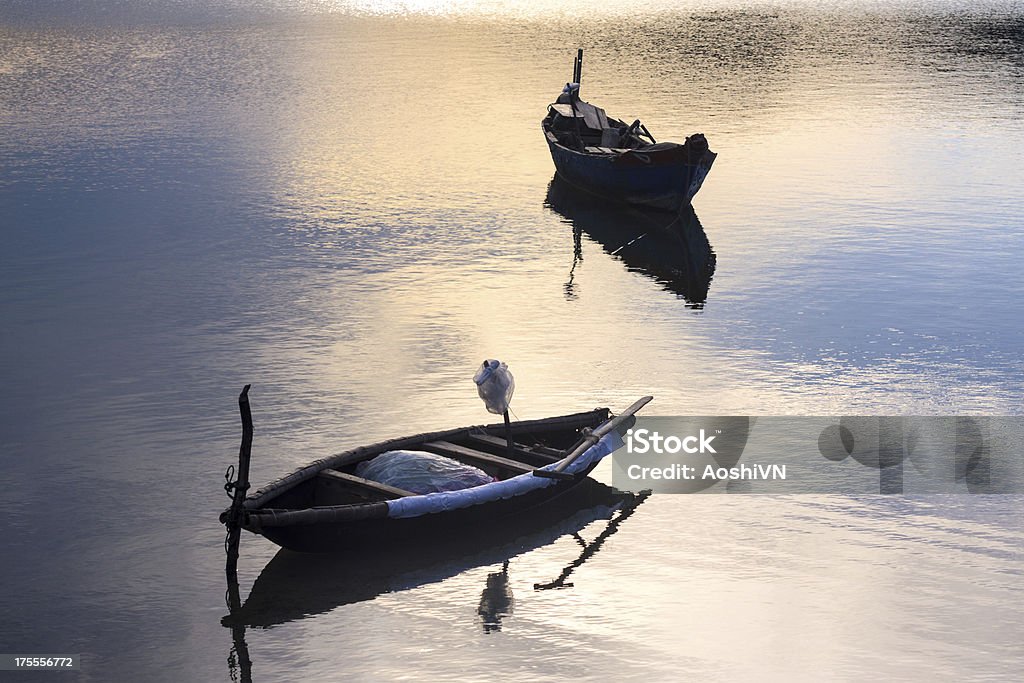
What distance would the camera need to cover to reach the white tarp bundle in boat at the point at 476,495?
47.4 ft

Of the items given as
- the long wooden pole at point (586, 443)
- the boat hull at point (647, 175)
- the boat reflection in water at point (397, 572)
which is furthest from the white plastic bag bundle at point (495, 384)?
the boat hull at point (647, 175)

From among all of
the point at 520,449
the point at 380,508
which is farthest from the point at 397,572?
the point at 520,449

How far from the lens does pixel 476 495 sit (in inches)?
588

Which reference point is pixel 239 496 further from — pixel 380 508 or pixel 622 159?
pixel 622 159

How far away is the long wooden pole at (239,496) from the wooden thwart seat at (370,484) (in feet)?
4.32

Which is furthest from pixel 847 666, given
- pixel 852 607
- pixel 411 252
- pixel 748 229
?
pixel 748 229

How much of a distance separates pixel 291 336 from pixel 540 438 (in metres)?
7.86

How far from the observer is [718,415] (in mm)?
19547

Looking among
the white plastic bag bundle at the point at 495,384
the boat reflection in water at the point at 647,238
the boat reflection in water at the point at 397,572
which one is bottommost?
the boat reflection in water at the point at 397,572

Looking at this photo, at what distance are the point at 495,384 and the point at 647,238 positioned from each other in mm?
17732

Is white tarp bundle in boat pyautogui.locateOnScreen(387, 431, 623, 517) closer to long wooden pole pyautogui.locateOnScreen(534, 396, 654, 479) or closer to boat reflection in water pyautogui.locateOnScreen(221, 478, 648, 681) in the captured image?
long wooden pole pyautogui.locateOnScreen(534, 396, 654, 479)

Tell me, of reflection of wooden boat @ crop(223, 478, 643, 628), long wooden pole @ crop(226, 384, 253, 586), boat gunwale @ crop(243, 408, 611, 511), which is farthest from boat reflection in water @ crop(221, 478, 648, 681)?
boat gunwale @ crop(243, 408, 611, 511)

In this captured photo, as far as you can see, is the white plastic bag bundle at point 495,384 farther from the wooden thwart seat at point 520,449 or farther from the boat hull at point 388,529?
the boat hull at point 388,529

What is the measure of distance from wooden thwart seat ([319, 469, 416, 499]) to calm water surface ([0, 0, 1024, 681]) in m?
0.94
